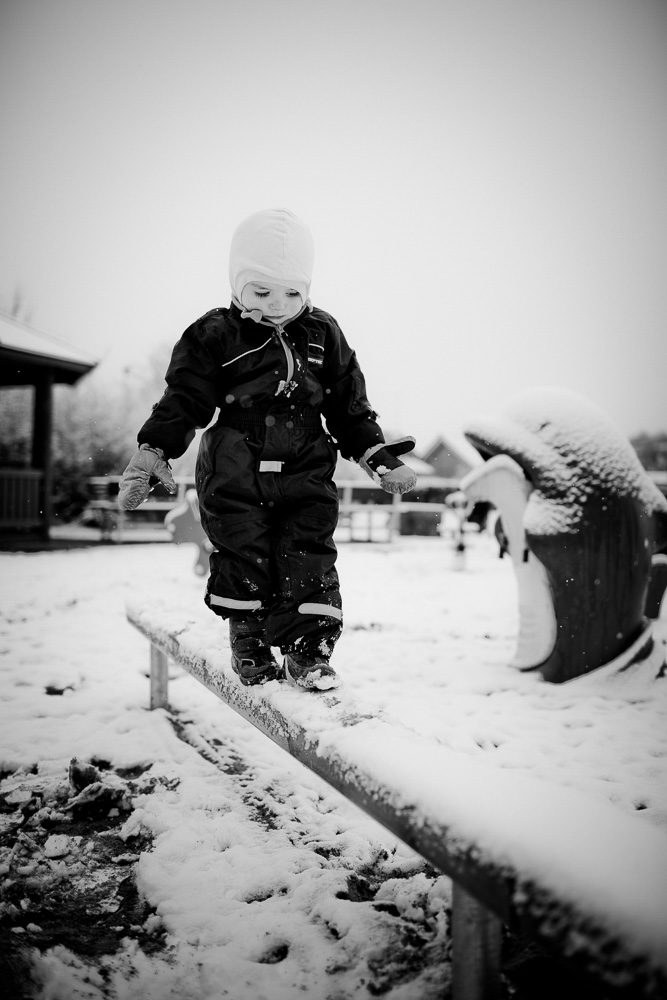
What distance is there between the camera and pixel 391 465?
1.71 m

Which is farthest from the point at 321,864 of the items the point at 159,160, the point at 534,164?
the point at 534,164

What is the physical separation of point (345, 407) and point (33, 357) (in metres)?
9.78

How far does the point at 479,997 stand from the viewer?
2.92 ft

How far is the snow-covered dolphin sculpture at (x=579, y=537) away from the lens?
113 inches

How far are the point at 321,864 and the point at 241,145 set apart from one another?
191m

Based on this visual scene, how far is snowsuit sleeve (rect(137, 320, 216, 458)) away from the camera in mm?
1596

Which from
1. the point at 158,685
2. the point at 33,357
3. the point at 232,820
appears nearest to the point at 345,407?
the point at 232,820

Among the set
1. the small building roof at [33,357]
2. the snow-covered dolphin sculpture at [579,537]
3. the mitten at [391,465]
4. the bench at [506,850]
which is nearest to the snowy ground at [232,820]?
the snow-covered dolphin sculpture at [579,537]

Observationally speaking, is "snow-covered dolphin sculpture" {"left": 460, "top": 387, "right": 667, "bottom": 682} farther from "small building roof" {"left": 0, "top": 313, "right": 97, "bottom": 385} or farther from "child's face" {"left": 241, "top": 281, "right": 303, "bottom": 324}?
"small building roof" {"left": 0, "top": 313, "right": 97, "bottom": 385}

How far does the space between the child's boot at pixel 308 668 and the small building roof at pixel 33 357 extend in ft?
32.0

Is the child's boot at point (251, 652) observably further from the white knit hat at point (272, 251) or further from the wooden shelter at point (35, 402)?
the wooden shelter at point (35, 402)

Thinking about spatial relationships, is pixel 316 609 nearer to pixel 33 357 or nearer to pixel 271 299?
pixel 271 299

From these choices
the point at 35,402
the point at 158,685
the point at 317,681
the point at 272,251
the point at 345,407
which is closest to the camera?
the point at 317,681

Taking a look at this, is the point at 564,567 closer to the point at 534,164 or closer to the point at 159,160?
the point at 159,160
